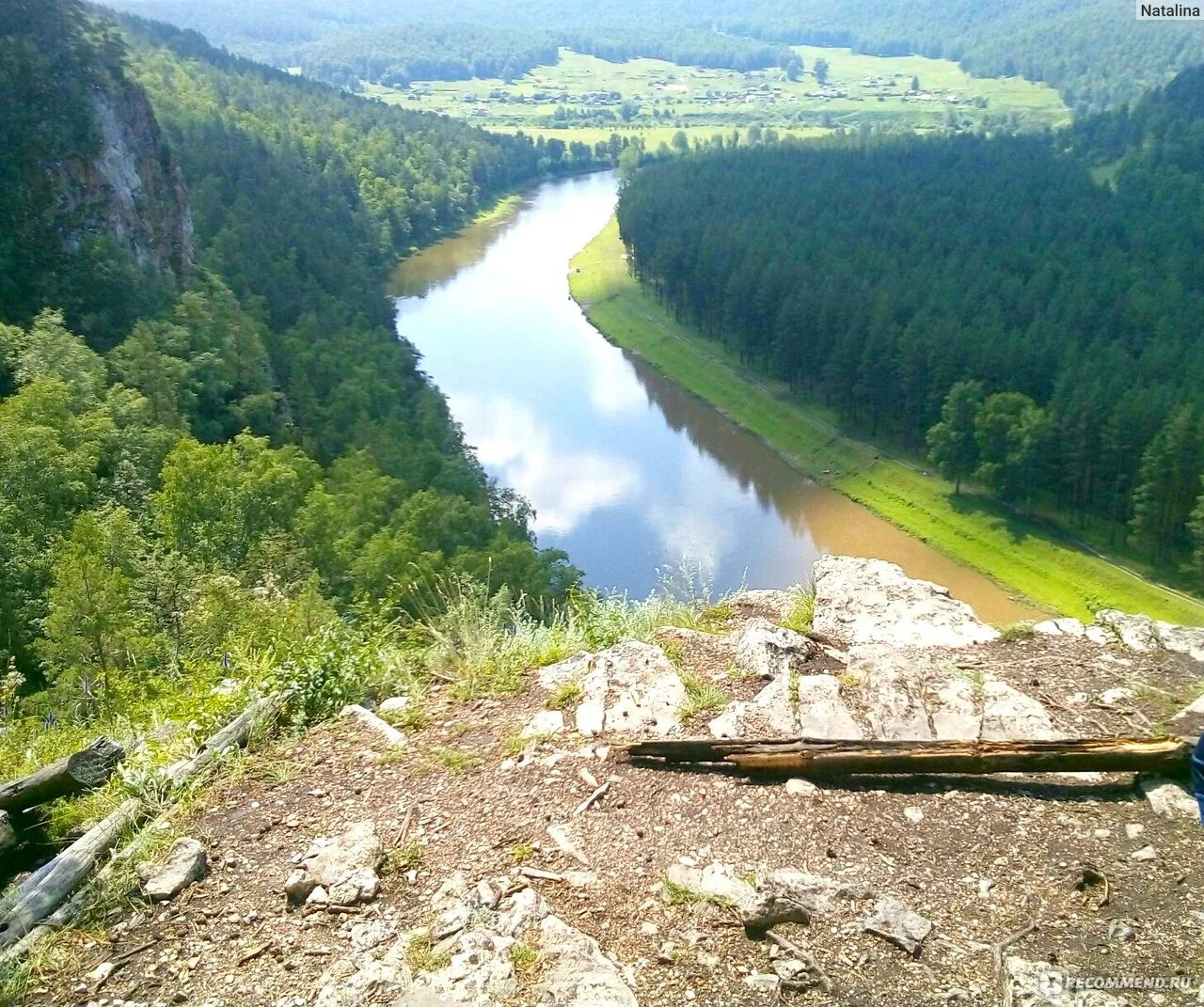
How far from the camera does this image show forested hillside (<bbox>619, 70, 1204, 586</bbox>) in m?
45.6

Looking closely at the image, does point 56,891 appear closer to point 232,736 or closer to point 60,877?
point 60,877

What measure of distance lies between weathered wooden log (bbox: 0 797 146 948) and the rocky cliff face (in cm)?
4345

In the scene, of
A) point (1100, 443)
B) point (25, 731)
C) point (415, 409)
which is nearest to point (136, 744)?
point (25, 731)

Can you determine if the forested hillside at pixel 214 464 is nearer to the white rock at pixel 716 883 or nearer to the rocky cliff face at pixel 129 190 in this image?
the rocky cliff face at pixel 129 190

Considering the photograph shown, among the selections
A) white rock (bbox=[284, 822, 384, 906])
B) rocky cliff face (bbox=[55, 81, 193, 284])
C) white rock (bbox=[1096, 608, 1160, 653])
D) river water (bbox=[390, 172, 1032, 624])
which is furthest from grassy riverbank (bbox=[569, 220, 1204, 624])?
rocky cliff face (bbox=[55, 81, 193, 284])

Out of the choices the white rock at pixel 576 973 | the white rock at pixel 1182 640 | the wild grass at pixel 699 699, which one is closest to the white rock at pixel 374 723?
the wild grass at pixel 699 699

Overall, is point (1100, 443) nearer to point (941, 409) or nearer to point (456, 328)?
point (941, 409)

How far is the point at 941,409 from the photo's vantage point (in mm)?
51125

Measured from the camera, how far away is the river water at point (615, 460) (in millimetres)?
44312

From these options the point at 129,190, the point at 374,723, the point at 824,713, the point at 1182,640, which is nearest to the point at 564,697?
the point at 374,723

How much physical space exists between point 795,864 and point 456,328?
75.0m

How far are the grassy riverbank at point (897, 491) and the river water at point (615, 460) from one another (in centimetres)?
110

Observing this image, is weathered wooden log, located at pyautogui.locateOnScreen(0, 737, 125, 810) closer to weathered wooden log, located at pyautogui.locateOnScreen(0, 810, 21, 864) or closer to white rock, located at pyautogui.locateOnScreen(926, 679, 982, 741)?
weathered wooden log, located at pyautogui.locateOnScreen(0, 810, 21, 864)

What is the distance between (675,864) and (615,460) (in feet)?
161
